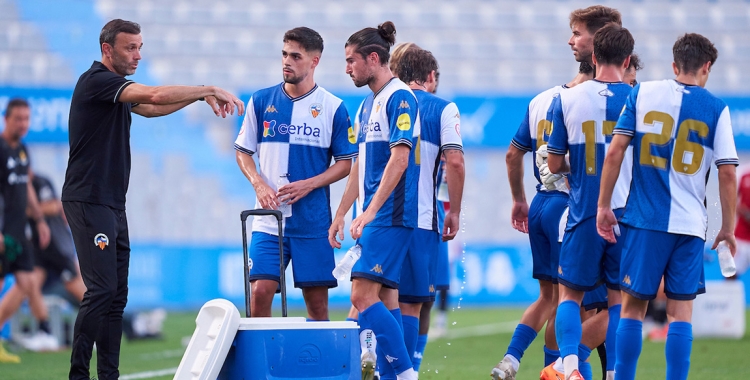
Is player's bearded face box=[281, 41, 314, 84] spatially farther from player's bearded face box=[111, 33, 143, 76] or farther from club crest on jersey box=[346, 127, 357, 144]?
player's bearded face box=[111, 33, 143, 76]

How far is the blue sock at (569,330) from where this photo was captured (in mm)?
5426

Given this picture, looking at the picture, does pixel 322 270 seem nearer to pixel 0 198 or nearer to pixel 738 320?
pixel 0 198

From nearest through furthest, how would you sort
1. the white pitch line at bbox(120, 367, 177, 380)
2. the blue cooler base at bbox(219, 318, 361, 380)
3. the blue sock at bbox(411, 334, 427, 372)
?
the blue cooler base at bbox(219, 318, 361, 380) < the blue sock at bbox(411, 334, 427, 372) < the white pitch line at bbox(120, 367, 177, 380)

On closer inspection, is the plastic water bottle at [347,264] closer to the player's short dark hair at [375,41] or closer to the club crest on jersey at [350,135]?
the club crest on jersey at [350,135]

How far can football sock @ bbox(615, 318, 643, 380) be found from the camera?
5.07 meters

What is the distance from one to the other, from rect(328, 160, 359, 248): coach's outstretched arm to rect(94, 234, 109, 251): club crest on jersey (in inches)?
48.7

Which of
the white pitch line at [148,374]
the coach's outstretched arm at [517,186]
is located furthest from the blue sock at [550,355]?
the white pitch line at [148,374]

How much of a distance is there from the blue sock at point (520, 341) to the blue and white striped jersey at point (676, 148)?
54.4 inches

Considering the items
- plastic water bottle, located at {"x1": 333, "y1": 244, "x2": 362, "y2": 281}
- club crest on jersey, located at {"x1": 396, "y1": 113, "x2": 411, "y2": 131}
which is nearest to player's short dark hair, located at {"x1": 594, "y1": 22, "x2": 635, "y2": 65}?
club crest on jersey, located at {"x1": 396, "y1": 113, "x2": 411, "y2": 131}

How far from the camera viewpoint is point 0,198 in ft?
35.0

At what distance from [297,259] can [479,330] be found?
7.64m

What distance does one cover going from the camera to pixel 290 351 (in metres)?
4.69

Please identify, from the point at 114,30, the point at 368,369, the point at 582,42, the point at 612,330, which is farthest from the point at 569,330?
the point at 114,30

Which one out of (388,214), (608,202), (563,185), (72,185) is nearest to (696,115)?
(608,202)
